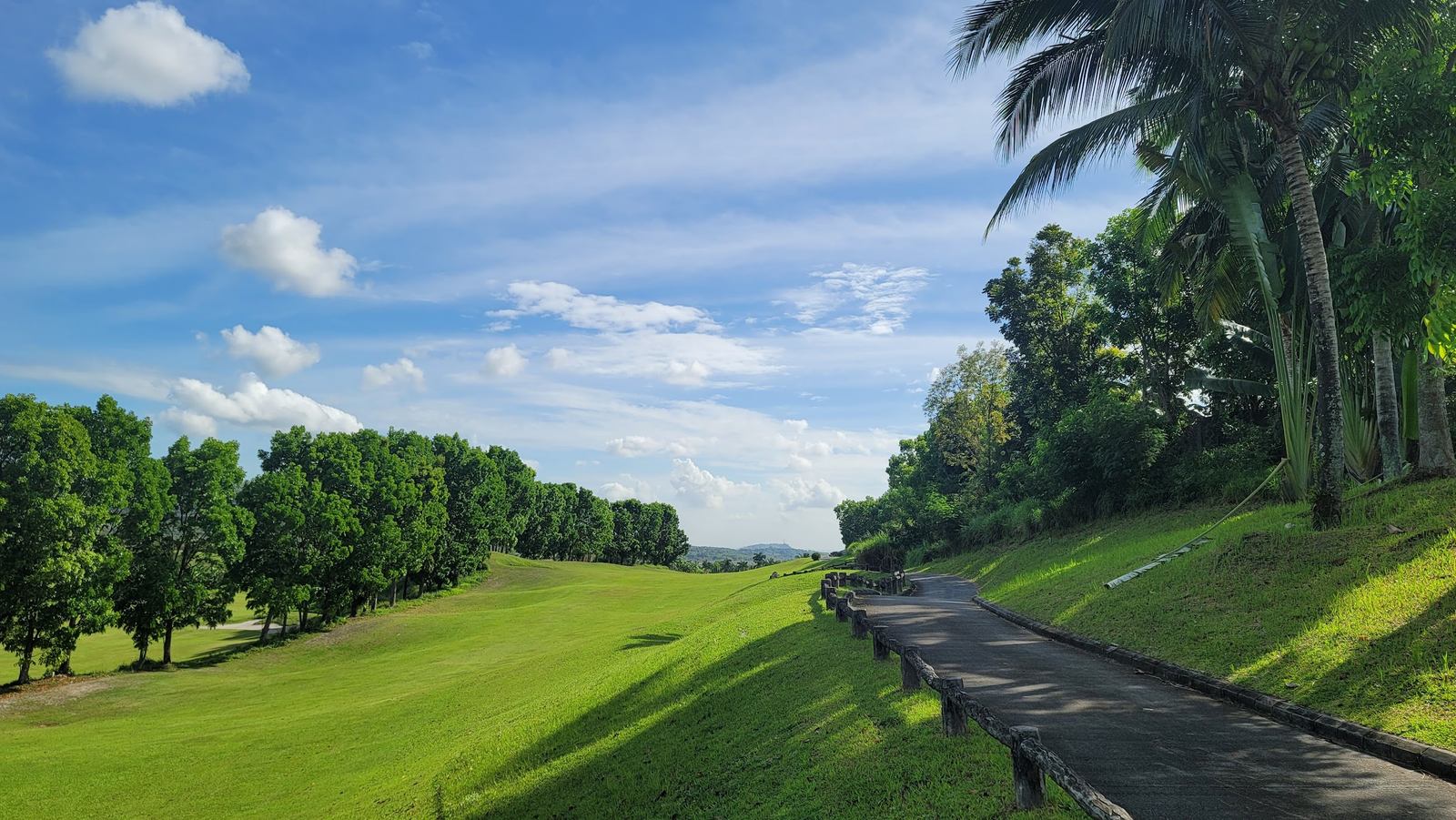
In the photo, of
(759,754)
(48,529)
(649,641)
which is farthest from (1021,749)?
(48,529)

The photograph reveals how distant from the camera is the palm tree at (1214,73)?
13.8 metres

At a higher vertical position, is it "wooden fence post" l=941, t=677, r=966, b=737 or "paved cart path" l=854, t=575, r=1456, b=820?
"wooden fence post" l=941, t=677, r=966, b=737

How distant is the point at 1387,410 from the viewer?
1616 cm

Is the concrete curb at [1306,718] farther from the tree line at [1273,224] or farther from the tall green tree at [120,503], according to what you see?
the tall green tree at [120,503]

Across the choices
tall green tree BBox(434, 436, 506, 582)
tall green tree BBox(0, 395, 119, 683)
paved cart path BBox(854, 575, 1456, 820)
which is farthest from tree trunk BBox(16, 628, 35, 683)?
paved cart path BBox(854, 575, 1456, 820)

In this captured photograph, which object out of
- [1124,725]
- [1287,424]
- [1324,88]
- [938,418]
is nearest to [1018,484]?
[938,418]

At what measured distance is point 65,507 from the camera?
27438mm

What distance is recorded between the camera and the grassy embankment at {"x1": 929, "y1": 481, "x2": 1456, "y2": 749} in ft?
27.3

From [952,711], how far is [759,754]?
3303 millimetres

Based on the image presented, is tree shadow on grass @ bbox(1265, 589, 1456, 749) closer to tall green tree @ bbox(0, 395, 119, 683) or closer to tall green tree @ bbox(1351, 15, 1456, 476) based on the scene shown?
tall green tree @ bbox(1351, 15, 1456, 476)

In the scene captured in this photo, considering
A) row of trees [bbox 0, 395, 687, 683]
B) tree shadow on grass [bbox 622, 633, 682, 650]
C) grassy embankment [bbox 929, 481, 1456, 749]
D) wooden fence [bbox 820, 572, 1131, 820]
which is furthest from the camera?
row of trees [bbox 0, 395, 687, 683]

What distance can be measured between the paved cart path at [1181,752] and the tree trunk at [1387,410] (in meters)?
9.49

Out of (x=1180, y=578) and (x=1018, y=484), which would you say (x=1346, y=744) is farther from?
(x=1018, y=484)

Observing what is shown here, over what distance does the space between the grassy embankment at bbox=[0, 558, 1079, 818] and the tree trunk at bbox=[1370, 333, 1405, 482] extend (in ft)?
41.7
